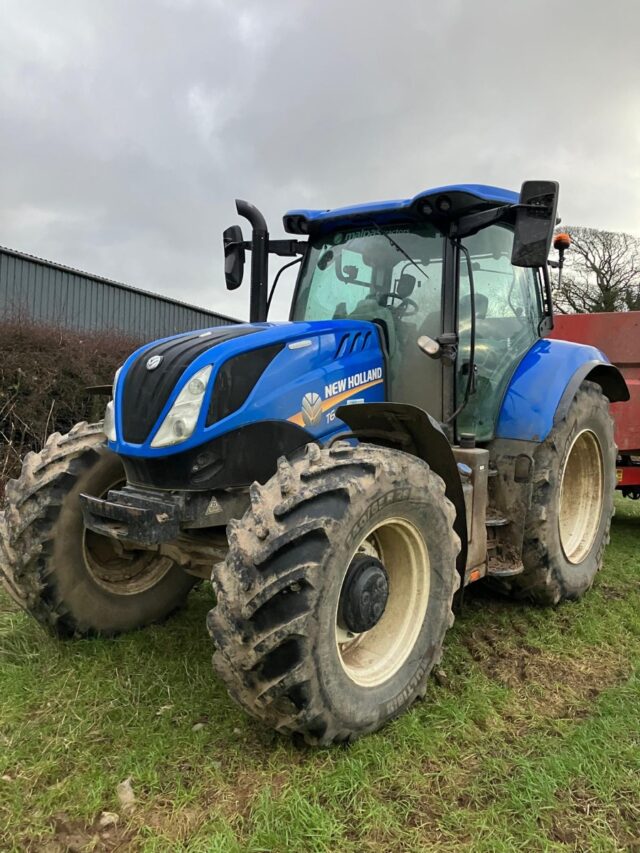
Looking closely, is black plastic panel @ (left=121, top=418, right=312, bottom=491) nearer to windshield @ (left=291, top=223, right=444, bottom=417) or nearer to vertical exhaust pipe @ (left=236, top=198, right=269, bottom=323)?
windshield @ (left=291, top=223, right=444, bottom=417)

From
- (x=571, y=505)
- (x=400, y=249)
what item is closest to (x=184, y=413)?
(x=400, y=249)

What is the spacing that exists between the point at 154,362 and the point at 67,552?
109 centimetres

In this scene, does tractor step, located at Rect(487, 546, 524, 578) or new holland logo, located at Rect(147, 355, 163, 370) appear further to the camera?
tractor step, located at Rect(487, 546, 524, 578)

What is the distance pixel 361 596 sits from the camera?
2.45m

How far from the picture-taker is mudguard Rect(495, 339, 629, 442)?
3699 millimetres

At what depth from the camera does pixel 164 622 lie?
11.9 feet

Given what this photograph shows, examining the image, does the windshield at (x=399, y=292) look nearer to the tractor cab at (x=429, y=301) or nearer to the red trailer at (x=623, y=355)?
the tractor cab at (x=429, y=301)

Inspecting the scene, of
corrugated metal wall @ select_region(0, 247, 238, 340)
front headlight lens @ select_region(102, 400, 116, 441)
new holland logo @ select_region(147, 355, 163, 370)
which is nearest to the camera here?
new holland logo @ select_region(147, 355, 163, 370)

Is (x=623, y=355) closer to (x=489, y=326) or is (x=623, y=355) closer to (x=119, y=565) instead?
(x=489, y=326)

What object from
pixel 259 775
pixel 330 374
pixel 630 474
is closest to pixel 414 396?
pixel 330 374

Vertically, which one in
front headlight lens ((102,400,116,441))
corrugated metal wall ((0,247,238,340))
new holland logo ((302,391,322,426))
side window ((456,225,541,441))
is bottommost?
front headlight lens ((102,400,116,441))

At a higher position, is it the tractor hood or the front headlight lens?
the tractor hood

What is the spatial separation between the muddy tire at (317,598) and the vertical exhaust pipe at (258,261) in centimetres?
180

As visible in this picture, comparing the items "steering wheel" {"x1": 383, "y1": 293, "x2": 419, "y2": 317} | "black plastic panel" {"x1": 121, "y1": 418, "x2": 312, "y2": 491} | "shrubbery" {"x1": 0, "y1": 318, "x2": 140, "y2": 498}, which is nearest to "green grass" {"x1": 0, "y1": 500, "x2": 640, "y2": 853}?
"black plastic panel" {"x1": 121, "y1": 418, "x2": 312, "y2": 491}
